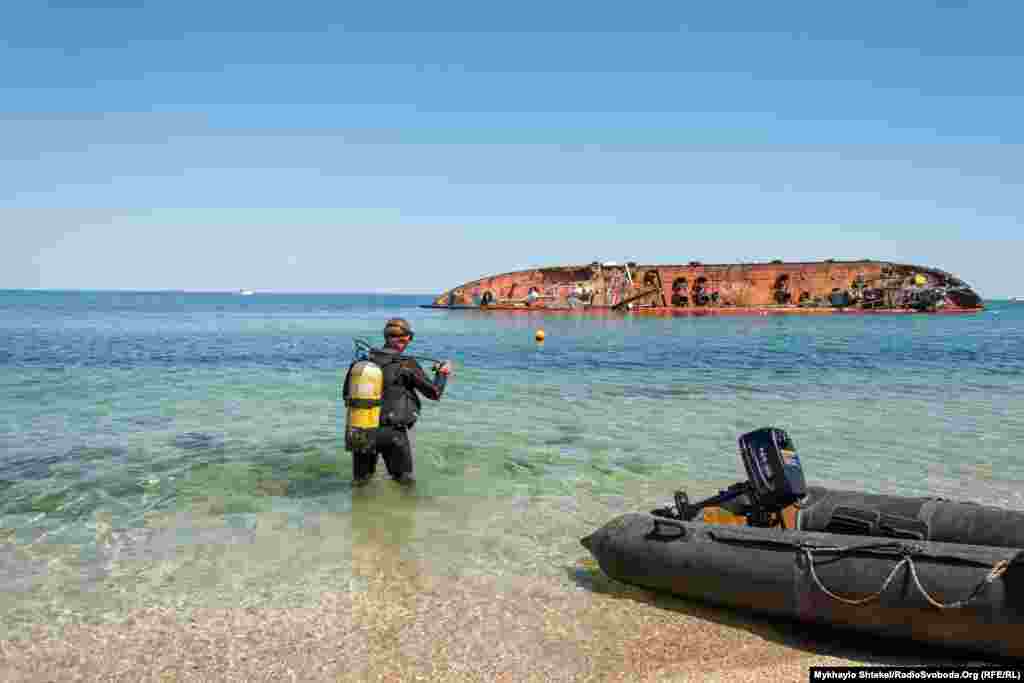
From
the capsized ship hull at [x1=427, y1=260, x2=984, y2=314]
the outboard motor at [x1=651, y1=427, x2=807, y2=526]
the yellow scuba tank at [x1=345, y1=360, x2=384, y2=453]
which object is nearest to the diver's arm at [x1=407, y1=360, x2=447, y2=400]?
the yellow scuba tank at [x1=345, y1=360, x2=384, y2=453]

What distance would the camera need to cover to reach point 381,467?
1139 cm

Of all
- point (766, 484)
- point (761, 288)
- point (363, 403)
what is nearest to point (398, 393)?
point (363, 403)

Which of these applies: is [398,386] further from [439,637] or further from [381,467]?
[439,637]

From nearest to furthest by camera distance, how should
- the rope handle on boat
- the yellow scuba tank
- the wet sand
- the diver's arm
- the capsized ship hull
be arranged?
1. the rope handle on boat
2. the wet sand
3. the yellow scuba tank
4. the diver's arm
5. the capsized ship hull

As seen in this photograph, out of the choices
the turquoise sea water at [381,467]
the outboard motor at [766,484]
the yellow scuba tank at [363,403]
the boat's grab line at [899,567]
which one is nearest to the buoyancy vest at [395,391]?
the yellow scuba tank at [363,403]

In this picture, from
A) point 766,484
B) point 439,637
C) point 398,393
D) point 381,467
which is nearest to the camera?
point 439,637

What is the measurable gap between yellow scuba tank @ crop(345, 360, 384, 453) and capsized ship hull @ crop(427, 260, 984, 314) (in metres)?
76.5

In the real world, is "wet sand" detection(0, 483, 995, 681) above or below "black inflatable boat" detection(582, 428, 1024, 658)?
below

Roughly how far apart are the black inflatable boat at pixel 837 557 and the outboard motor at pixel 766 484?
0.01 m

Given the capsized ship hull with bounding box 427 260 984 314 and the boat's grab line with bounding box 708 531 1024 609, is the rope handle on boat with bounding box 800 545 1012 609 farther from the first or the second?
the capsized ship hull with bounding box 427 260 984 314

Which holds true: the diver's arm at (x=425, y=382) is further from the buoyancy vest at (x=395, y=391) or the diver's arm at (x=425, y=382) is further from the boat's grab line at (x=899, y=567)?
the boat's grab line at (x=899, y=567)

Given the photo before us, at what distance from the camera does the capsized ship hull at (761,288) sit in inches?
3236

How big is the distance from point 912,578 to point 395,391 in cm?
586

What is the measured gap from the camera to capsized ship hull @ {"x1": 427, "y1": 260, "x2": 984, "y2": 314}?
82.2 m
